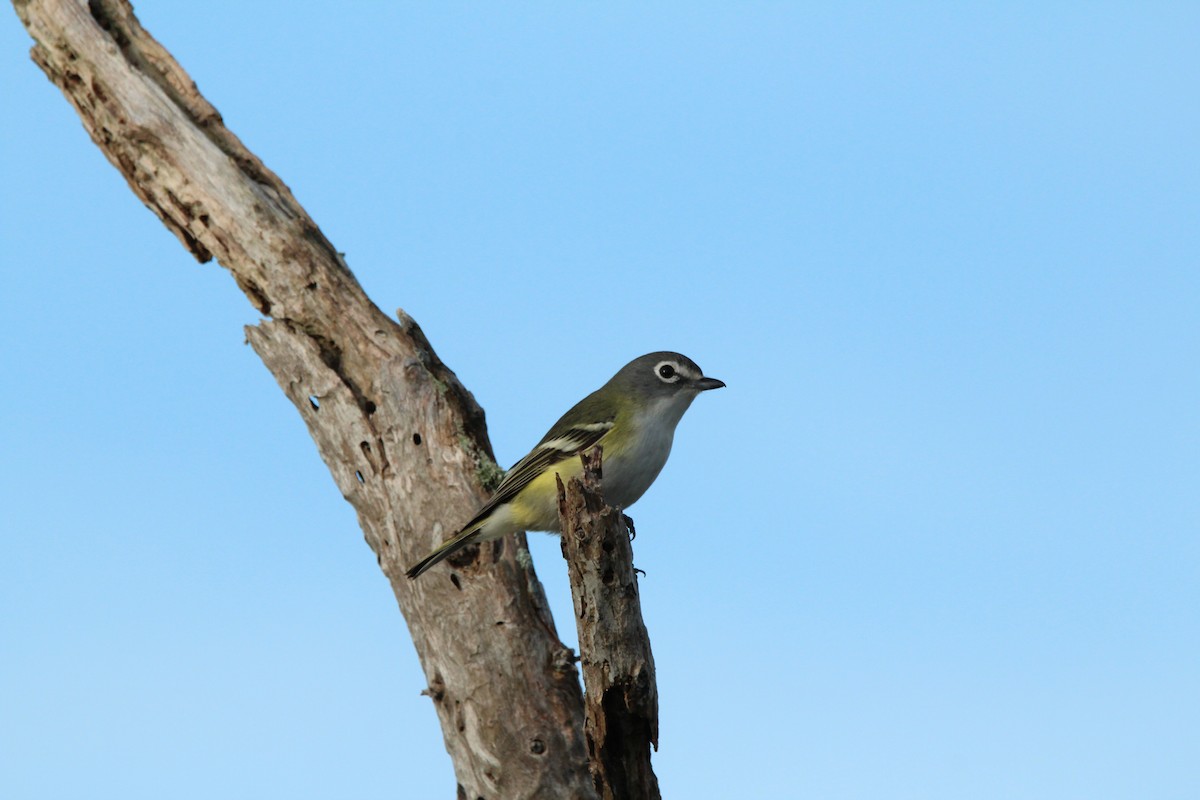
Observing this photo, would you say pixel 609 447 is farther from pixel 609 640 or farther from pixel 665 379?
pixel 609 640

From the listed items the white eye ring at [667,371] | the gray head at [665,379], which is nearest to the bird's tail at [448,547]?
the gray head at [665,379]

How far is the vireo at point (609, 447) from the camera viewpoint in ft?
28.0

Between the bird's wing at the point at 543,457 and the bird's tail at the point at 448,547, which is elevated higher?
the bird's wing at the point at 543,457

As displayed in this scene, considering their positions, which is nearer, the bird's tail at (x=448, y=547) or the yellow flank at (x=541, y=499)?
the yellow flank at (x=541, y=499)

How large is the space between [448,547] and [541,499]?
29.5 inches

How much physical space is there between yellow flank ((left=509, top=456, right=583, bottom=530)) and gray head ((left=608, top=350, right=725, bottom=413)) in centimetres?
107

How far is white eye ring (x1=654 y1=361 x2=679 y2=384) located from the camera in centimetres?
958

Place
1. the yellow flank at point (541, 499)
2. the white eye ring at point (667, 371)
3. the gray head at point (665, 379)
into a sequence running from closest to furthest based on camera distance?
the yellow flank at point (541, 499), the gray head at point (665, 379), the white eye ring at point (667, 371)

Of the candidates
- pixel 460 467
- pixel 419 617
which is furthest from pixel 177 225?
pixel 419 617

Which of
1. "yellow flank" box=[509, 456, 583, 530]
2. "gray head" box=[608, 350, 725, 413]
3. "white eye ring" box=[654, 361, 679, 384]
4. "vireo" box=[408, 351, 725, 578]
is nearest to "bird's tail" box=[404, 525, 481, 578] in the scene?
"vireo" box=[408, 351, 725, 578]

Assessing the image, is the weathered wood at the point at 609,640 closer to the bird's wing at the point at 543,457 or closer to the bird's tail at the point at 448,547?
the bird's wing at the point at 543,457

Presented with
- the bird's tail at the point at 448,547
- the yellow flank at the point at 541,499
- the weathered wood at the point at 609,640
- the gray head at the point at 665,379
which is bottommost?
the weathered wood at the point at 609,640

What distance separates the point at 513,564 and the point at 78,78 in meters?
6.22

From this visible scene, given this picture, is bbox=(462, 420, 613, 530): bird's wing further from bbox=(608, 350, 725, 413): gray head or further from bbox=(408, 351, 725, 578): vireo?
bbox=(608, 350, 725, 413): gray head
